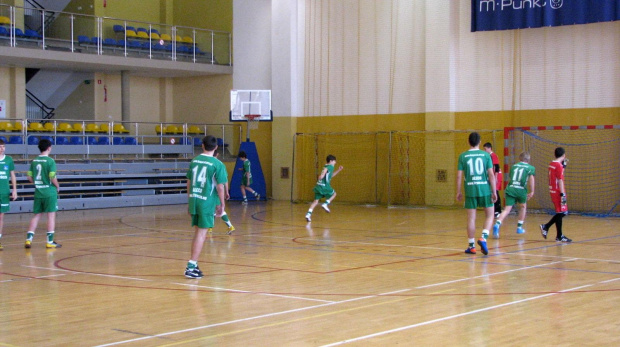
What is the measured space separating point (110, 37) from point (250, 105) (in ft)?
18.3

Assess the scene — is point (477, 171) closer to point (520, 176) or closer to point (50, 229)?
point (520, 176)

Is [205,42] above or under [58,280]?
above

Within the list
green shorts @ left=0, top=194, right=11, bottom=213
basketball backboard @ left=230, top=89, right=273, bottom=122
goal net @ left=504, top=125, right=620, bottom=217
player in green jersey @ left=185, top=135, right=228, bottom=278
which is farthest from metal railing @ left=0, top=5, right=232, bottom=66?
player in green jersey @ left=185, top=135, right=228, bottom=278

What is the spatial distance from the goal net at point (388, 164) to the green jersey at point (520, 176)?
26.9 ft

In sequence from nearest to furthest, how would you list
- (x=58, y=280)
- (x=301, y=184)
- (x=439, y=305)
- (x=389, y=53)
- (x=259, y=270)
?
(x=439, y=305) < (x=58, y=280) < (x=259, y=270) < (x=389, y=53) < (x=301, y=184)

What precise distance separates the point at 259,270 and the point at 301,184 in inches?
675

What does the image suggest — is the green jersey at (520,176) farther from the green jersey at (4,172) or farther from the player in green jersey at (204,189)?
the green jersey at (4,172)

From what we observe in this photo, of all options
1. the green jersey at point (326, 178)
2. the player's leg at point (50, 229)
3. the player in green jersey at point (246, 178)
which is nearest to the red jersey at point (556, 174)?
the green jersey at point (326, 178)

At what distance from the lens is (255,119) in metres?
26.4

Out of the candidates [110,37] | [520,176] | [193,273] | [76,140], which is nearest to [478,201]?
[520,176]

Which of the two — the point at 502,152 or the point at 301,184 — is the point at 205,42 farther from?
the point at 502,152

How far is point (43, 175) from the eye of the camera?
12.8 m

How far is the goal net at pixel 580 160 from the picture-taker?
2038 centimetres

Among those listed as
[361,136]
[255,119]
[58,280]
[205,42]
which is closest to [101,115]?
[205,42]
